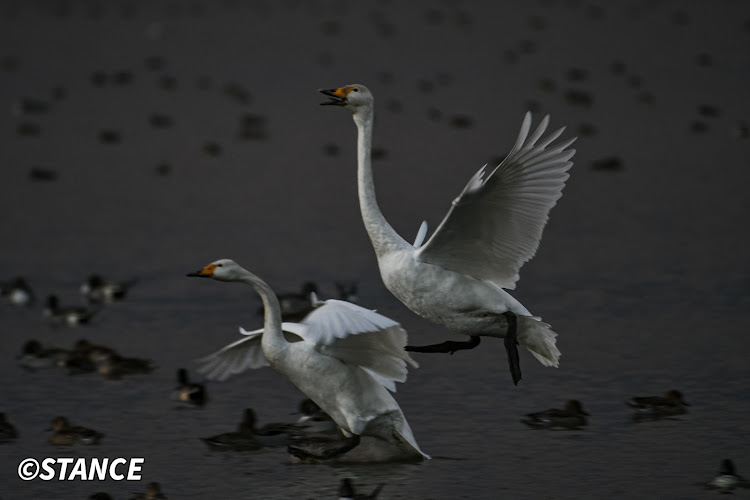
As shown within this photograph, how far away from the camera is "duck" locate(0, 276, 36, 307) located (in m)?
15.0

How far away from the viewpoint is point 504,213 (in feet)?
30.1

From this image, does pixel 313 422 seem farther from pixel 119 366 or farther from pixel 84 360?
pixel 84 360

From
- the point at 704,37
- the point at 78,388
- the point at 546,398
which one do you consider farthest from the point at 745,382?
the point at 704,37

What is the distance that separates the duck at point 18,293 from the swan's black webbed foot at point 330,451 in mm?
6315

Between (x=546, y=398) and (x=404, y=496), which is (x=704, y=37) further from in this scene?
(x=404, y=496)

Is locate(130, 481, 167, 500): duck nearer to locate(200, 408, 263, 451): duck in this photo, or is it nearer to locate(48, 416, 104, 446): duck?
locate(200, 408, 263, 451): duck

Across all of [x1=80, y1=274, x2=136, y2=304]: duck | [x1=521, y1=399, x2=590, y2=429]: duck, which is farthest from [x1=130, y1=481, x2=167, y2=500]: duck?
[x1=80, y1=274, x2=136, y2=304]: duck

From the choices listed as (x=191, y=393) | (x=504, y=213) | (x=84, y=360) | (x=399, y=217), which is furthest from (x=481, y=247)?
(x=399, y=217)

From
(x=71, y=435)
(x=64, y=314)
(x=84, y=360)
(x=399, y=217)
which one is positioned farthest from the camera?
(x=399, y=217)

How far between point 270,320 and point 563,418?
7.93 ft

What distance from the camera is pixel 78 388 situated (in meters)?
11.9

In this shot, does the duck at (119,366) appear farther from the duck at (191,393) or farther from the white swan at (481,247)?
the white swan at (481,247)

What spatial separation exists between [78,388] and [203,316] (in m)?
2.50

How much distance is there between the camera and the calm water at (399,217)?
993 centimetres
